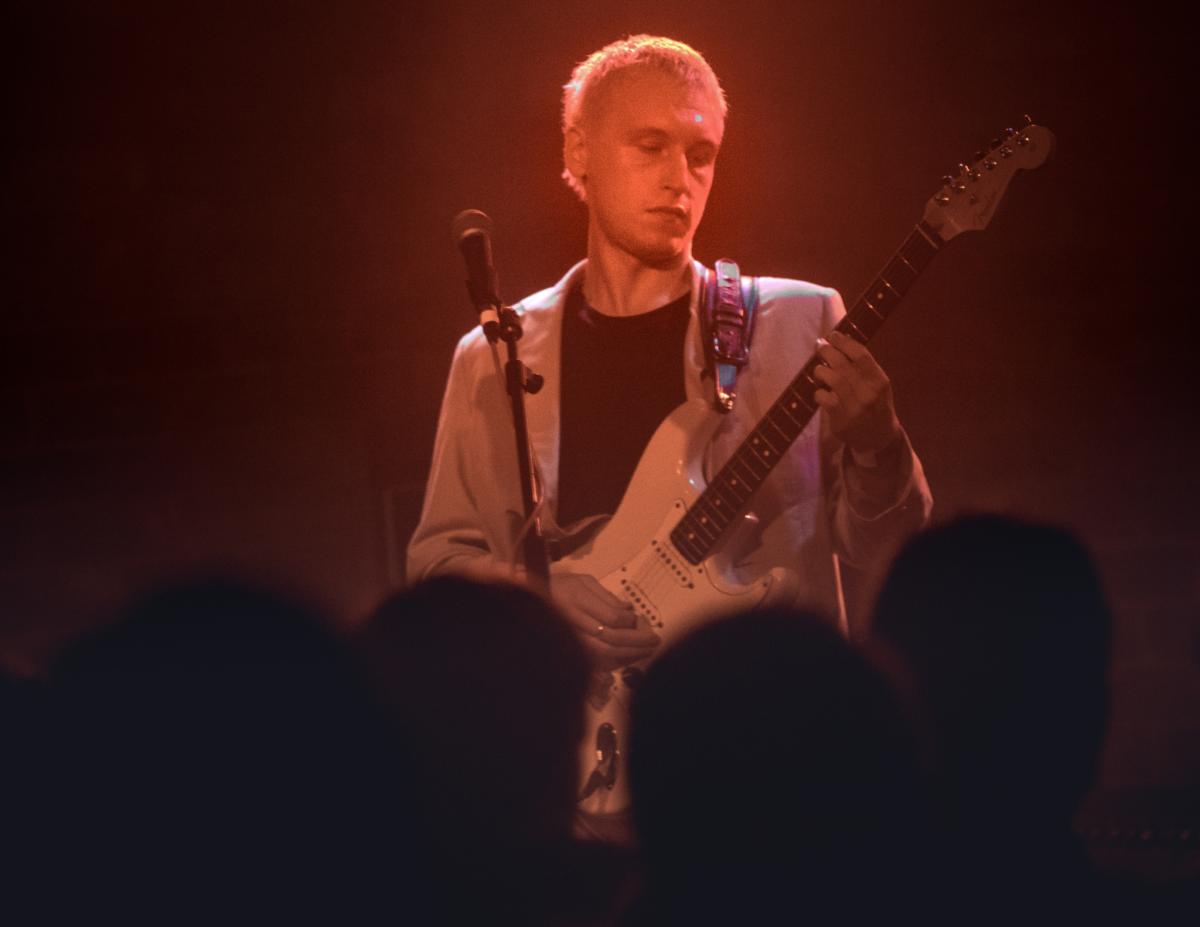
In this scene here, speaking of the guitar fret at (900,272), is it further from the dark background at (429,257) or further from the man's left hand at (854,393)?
the dark background at (429,257)

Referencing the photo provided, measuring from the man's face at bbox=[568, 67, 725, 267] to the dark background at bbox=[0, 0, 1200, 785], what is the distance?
23.0 inches

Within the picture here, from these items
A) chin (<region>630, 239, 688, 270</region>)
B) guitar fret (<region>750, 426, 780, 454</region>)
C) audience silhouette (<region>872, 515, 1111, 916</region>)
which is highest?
chin (<region>630, 239, 688, 270</region>)

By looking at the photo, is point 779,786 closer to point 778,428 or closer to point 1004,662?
point 1004,662

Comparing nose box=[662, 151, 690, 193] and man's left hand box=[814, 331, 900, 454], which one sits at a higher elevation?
nose box=[662, 151, 690, 193]

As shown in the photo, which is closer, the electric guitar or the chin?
the electric guitar

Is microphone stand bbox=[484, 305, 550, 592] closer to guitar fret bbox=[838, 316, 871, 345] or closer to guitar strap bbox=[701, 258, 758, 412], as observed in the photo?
guitar strap bbox=[701, 258, 758, 412]

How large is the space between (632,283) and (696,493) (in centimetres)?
57

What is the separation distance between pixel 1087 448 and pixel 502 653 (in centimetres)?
194

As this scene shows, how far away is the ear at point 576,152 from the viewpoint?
311 centimetres

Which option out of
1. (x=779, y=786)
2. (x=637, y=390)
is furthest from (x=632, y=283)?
(x=779, y=786)

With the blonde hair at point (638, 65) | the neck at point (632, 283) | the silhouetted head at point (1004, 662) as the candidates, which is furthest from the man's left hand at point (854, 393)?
the blonde hair at point (638, 65)

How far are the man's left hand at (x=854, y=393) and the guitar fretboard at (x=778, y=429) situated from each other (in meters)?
0.07

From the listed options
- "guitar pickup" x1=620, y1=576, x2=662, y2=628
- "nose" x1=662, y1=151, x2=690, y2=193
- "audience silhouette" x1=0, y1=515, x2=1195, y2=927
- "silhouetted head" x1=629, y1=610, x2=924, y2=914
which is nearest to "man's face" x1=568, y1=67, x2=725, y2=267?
"nose" x1=662, y1=151, x2=690, y2=193

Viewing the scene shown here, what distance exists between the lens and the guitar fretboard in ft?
8.68
